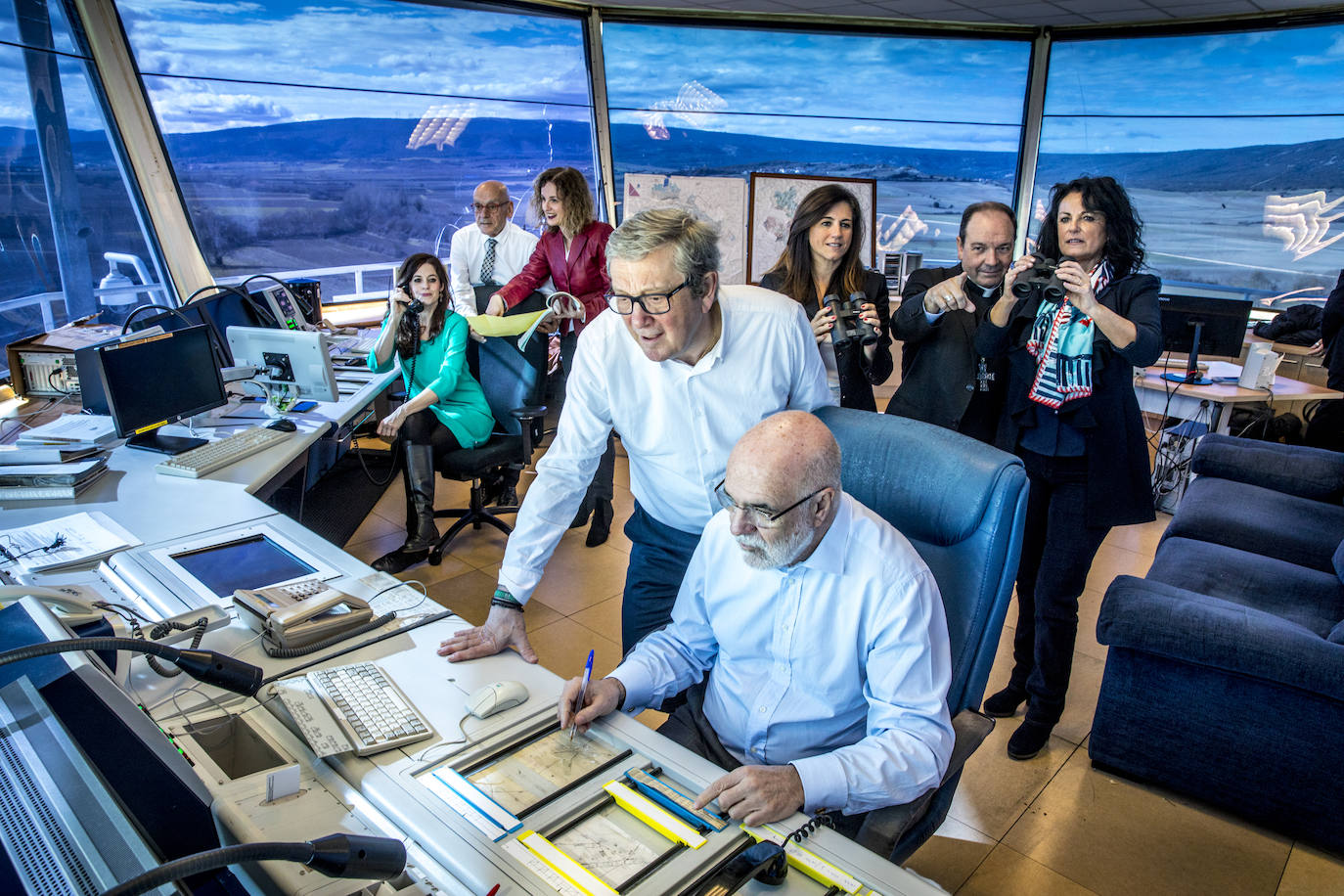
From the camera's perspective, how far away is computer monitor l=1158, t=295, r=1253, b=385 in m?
4.27

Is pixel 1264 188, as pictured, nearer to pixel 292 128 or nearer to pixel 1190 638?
pixel 1190 638

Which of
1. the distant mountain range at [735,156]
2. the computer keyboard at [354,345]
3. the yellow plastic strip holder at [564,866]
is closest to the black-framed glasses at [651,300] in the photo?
the yellow plastic strip holder at [564,866]

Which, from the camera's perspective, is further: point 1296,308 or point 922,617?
point 1296,308

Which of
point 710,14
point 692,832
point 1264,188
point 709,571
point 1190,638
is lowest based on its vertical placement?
point 1190,638

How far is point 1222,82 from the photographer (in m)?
5.72

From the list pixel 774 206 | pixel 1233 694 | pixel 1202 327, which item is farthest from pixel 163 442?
pixel 1202 327

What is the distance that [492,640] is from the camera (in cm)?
165

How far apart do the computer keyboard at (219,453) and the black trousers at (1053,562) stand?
8.20 ft

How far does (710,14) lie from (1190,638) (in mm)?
5144

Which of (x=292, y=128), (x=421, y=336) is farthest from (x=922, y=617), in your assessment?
(x=292, y=128)

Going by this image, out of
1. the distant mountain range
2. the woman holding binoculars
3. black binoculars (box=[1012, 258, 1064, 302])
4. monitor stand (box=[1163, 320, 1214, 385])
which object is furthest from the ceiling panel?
black binoculars (box=[1012, 258, 1064, 302])

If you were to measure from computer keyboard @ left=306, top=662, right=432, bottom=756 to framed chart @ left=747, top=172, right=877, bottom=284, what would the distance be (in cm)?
337

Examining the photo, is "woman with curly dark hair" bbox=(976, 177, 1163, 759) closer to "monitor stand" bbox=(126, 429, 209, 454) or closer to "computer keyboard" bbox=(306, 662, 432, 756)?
"computer keyboard" bbox=(306, 662, 432, 756)

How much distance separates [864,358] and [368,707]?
185 cm
